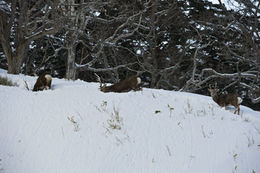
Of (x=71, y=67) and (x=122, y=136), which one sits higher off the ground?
(x=71, y=67)

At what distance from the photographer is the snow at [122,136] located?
357 centimetres

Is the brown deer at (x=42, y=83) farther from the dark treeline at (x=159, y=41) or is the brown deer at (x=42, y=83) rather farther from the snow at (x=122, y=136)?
the dark treeline at (x=159, y=41)

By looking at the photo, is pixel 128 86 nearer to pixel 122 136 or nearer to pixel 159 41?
pixel 122 136

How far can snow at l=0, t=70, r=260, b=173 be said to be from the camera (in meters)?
3.57

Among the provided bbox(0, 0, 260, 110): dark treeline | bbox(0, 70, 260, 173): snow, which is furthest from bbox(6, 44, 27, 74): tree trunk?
bbox(0, 70, 260, 173): snow

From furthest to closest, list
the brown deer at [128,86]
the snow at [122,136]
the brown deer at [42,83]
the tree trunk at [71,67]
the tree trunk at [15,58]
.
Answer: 1. the tree trunk at [71,67]
2. the tree trunk at [15,58]
3. the brown deer at [42,83]
4. the brown deer at [128,86]
5. the snow at [122,136]

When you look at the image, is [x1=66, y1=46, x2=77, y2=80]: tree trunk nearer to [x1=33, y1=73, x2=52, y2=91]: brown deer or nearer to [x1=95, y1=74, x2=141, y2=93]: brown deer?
[x1=33, y1=73, x2=52, y2=91]: brown deer

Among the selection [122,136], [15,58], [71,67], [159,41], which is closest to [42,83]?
[122,136]

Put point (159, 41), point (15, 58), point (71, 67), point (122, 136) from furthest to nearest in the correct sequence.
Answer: point (159, 41) < point (71, 67) < point (15, 58) < point (122, 136)

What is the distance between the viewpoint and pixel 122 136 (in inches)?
168

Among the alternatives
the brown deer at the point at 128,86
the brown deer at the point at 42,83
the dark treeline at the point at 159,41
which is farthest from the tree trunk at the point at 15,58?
the brown deer at the point at 128,86

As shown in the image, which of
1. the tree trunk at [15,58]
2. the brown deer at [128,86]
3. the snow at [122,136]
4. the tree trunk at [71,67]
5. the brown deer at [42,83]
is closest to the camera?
the snow at [122,136]

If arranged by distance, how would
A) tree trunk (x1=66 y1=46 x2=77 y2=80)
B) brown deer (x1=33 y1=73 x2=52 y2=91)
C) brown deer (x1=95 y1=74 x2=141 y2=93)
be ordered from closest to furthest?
1. brown deer (x1=95 y1=74 x2=141 y2=93)
2. brown deer (x1=33 y1=73 x2=52 y2=91)
3. tree trunk (x1=66 y1=46 x2=77 y2=80)

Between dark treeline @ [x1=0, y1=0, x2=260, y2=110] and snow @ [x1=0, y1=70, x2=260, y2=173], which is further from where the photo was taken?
dark treeline @ [x1=0, y1=0, x2=260, y2=110]
